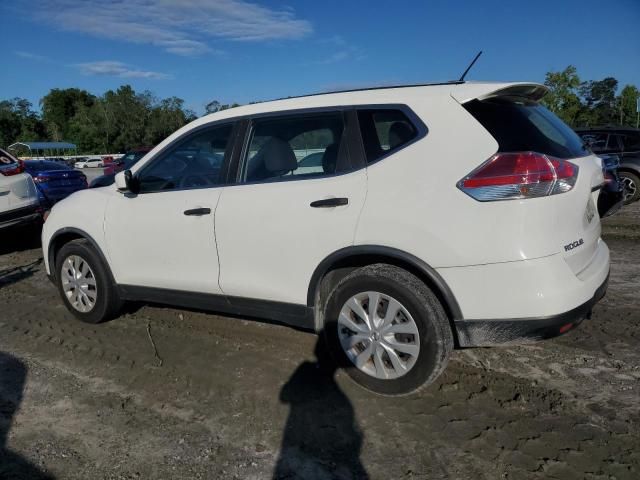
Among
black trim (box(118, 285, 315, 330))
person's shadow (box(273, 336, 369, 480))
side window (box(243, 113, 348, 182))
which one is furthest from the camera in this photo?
black trim (box(118, 285, 315, 330))

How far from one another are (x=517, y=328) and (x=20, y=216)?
295 inches

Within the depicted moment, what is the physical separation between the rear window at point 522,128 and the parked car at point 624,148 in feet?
27.9

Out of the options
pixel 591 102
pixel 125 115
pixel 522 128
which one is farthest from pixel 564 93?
pixel 125 115

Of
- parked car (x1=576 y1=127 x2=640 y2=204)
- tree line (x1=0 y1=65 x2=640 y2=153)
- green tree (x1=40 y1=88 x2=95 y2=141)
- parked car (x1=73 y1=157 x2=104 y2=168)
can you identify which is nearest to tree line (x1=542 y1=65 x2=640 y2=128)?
tree line (x1=0 y1=65 x2=640 y2=153)

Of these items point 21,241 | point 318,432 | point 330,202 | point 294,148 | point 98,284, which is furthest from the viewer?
point 21,241

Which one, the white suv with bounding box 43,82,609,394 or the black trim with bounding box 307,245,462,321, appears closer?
the white suv with bounding box 43,82,609,394

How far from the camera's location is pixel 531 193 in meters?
2.64

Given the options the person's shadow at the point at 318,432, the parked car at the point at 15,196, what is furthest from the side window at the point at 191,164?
the parked car at the point at 15,196

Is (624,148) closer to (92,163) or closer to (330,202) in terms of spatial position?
(330,202)

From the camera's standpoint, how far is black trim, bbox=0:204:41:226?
7489 mm

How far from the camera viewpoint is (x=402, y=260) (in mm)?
2924

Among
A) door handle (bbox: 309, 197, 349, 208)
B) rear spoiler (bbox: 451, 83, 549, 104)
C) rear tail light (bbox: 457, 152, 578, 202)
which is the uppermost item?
rear spoiler (bbox: 451, 83, 549, 104)

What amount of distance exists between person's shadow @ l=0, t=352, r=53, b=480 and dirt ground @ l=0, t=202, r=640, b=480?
1 centimetres

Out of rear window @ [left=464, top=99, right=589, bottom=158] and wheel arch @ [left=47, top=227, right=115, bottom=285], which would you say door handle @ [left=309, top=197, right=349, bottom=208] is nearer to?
rear window @ [left=464, top=99, right=589, bottom=158]
